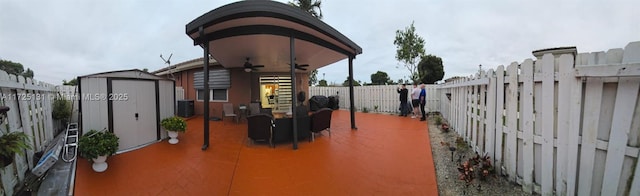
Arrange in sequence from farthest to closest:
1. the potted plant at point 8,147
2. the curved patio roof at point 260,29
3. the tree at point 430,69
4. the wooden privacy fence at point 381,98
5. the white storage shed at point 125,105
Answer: the tree at point 430,69 → the wooden privacy fence at point 381,98 → the white storage shed at point 125,105 → the curved patio roof at point 260,29 → the potted plant at point 8,147

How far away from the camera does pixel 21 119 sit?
122 inches

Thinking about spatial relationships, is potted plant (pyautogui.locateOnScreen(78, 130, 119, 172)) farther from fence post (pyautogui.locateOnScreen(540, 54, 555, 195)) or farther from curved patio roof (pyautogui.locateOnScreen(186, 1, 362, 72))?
fence post (pyautogui.locateOnScreen(540, 54, 555, 195))

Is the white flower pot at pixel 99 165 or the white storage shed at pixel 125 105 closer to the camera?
the white flower pot at pixel 99 165

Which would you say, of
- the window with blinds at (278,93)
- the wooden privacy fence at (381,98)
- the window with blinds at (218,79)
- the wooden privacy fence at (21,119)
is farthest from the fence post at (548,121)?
the window with blinds at (218,79)

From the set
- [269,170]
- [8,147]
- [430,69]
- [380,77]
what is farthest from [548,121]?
[380,77]

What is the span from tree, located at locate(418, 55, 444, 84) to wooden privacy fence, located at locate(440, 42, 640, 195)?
17118 millimetres

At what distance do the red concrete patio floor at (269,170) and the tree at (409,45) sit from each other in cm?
1247

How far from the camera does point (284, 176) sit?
3.14m

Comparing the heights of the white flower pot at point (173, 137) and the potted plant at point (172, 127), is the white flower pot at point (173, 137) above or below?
below

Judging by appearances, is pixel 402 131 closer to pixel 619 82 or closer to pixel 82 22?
pixel 619 82

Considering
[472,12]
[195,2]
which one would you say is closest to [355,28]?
[472,12]

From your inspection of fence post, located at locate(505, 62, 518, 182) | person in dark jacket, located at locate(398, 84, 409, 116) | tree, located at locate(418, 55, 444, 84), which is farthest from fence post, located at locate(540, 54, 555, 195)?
tree, located at locate(418, 55, 444, 84)

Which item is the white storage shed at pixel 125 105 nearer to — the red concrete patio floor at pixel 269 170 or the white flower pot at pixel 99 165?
the red concrete patio floor at pixel 269 170

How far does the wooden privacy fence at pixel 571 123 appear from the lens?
1562 millimetres
